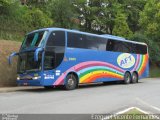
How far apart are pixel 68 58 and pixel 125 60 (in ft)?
26.2

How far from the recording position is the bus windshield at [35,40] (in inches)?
880

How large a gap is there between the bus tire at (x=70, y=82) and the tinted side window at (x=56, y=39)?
7.06ft

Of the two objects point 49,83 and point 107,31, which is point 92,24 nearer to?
point 107,31

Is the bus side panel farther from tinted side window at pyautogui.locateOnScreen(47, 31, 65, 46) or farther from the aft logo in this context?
tinted side window at pyautogui.locateOnScreen(47, 31, 65, 46)

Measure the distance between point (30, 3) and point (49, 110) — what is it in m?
26.3

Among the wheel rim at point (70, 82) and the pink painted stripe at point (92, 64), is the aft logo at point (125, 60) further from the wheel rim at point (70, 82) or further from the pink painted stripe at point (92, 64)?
the wheel rim at point (70, 82)

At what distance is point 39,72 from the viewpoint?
22.0 meters

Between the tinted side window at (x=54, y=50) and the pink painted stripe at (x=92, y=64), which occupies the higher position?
the tinted side window at (x=54, y=50)

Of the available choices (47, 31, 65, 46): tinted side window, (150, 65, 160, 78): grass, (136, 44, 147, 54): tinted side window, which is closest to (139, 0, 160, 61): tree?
(150, 65, 160, 78): grass

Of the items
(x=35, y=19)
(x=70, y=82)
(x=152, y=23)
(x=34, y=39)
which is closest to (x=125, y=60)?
(x=70, y=82)

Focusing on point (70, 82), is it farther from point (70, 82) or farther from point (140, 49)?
point (140, 49)

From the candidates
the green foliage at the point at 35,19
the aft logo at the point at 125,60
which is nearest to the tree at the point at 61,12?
the green foliage at the point at 35,19

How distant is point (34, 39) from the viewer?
75.4 ft

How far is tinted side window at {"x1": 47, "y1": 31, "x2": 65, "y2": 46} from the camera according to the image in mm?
22438
